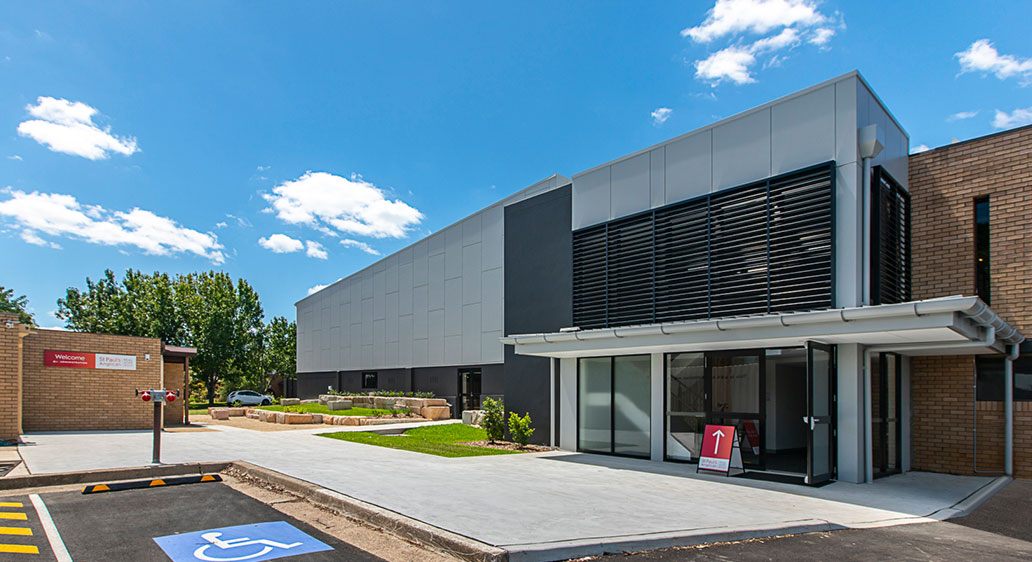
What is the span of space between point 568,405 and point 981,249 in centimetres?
925

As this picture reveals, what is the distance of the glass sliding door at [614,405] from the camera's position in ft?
48.0

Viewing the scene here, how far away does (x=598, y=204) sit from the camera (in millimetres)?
16391

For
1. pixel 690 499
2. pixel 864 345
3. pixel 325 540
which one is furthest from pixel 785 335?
pixel 325 540

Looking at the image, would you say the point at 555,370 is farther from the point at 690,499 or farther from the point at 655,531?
the point at 655,531

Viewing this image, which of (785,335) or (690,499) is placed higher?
(785,335)

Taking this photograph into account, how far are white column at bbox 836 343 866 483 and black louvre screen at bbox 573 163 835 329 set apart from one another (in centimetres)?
100

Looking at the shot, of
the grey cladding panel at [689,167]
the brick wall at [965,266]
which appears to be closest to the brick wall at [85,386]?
the grey cladding panel at [689,167]

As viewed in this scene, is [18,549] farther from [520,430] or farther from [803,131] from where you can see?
[803,131]

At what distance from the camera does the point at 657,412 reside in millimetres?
14172

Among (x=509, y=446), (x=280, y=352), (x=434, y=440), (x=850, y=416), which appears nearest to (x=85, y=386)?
(x=434, y=440)

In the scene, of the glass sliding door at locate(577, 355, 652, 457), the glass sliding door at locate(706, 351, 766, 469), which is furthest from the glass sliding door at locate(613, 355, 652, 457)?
the glass sliding door at locate(706, 351, 766, 469)

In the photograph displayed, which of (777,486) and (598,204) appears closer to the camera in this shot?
(777,486)

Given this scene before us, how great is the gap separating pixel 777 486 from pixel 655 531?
15.5 ft

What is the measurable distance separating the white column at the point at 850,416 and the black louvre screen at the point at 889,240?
1.16m
